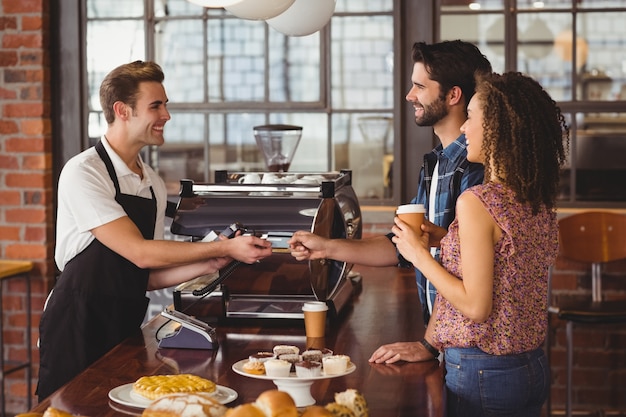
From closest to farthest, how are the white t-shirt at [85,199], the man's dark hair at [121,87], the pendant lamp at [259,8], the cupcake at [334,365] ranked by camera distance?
the cupcake at [334,365] → the pendant lamp at [259,8] → the white t-shirt at [85,199] → the man's dark hair at [121,87]

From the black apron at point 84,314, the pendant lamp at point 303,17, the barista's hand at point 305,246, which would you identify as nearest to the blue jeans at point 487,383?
the barista's hand at point 305,246

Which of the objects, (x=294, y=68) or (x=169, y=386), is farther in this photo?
(x=294, y=68)

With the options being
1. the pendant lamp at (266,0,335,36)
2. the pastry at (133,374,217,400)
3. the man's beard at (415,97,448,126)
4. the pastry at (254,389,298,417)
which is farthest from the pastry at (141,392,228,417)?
the pendant lamp at (266,0,335,36)

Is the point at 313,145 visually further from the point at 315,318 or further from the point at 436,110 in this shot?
the point at 315,318

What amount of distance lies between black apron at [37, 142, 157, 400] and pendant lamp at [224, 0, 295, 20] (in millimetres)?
797

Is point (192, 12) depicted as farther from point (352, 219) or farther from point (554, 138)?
point (554, 138)

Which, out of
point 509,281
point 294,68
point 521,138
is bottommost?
point 509,281

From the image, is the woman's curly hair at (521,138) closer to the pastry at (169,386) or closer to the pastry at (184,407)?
the pastry at (169,386)

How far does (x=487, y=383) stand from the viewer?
2105 mm

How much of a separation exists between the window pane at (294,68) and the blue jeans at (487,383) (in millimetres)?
2839

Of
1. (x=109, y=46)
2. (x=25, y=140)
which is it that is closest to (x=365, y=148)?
(x=109, y=46)

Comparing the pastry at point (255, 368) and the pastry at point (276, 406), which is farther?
the pastry at point (255, 368)

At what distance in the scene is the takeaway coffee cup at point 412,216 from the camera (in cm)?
222

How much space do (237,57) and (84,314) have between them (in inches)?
95.2
